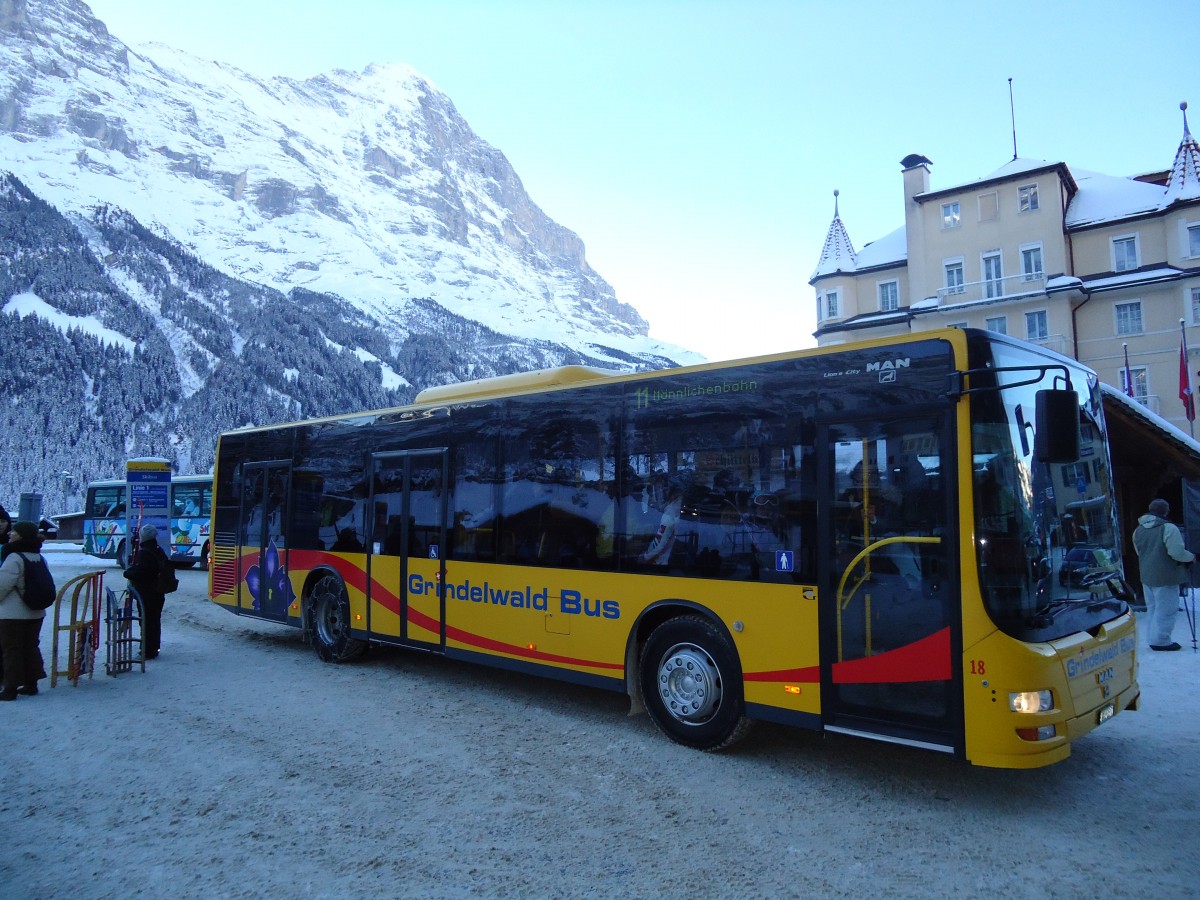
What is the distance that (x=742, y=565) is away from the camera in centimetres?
578

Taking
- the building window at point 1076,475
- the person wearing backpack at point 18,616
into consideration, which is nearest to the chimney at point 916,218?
the building window at point 1076,475

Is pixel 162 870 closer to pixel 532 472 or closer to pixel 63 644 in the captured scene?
pixel 532 472

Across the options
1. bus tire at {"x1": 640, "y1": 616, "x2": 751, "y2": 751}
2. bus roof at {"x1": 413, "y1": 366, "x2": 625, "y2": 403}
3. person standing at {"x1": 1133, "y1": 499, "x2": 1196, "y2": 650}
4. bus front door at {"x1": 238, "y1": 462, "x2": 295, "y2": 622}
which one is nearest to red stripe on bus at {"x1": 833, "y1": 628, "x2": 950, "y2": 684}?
bus tire at {"x1": 640, "y1": 616, "x2": 751, "y2": 751}

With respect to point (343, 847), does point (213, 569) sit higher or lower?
higher

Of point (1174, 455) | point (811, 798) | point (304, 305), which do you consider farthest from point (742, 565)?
point (304, 305)

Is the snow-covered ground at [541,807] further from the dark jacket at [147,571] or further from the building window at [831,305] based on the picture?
the building window at [831,305]

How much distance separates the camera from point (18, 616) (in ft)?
24.7

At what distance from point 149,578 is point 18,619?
222cm

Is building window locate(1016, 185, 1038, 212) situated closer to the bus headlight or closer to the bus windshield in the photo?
the bus windshield

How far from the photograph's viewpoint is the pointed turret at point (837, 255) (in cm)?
4381

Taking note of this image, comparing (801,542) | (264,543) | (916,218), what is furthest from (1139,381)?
(264,543)

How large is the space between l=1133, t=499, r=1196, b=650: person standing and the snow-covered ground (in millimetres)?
2253

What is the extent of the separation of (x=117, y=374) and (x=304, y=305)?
5248 centimetres

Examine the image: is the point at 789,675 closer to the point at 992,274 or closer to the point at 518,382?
the point at 518,382
